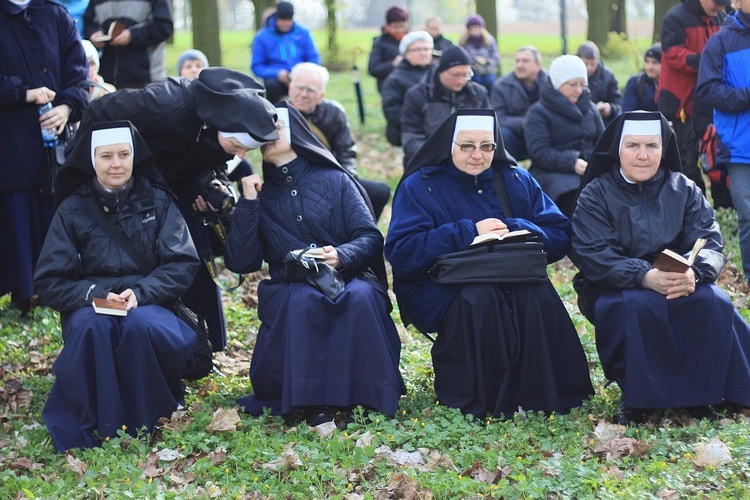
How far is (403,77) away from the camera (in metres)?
11.9

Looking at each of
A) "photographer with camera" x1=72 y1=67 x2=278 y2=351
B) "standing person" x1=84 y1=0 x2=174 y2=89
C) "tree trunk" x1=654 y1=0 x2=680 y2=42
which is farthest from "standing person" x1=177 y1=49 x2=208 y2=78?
"tree trunk" x1=654 y1=0 x2=680 y2=42

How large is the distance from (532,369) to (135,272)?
247 centimetres

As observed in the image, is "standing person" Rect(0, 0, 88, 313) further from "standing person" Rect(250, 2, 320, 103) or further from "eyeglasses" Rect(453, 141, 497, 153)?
"standing person" Rect(250, 2, 320, 103)

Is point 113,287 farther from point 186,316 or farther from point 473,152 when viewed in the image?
point 473,152

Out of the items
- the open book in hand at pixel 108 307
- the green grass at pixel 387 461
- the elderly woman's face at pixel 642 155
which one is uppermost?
the elderly woman's face at pixel 642 155

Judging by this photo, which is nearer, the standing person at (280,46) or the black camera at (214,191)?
the black camera at (214,191)

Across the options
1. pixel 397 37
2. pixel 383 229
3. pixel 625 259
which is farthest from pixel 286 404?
pixel 397 37

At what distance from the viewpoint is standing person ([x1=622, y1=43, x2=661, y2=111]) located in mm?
10930

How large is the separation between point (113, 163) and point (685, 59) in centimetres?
596

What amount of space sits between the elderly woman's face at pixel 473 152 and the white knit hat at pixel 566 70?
11.2 ft

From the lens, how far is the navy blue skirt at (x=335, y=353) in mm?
6020

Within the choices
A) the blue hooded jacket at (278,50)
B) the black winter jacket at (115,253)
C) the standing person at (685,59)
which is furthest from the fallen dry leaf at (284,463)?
the blue hooded jacket at (278,50)

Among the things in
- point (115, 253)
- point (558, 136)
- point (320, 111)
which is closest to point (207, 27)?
point (320, 111)

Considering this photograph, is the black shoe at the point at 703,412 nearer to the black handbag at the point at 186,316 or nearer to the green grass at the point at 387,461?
the green grass at the point at 387,461
